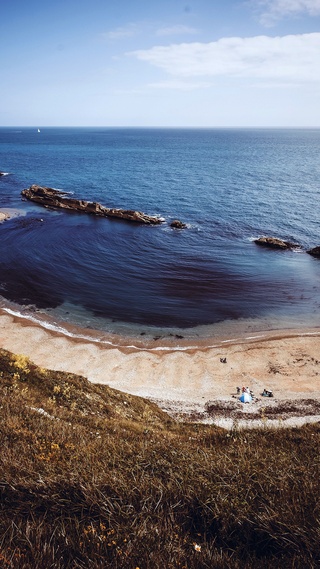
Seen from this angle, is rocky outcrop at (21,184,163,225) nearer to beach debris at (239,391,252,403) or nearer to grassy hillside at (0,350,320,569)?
beach debris at (239,391,252,403)

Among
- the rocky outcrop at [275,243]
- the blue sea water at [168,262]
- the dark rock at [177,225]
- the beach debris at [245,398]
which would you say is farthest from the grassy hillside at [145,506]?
the dark rock at [177,225]

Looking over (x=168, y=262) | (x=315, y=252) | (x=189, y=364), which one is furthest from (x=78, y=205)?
(x=189, y=364)

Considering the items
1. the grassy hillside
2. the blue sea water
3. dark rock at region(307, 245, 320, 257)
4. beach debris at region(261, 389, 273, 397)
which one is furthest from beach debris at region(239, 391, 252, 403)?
dark rock at region(307, 245, 320, 257)

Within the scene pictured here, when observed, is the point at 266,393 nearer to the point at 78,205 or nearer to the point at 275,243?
the point at 275,243

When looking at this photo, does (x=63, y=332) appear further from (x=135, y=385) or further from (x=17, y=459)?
(x=17, y=459)

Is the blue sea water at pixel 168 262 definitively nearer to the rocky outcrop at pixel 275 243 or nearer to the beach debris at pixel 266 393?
the rocky outcrop at pixel 275 243

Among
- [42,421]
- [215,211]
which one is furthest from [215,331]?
[215,211]
